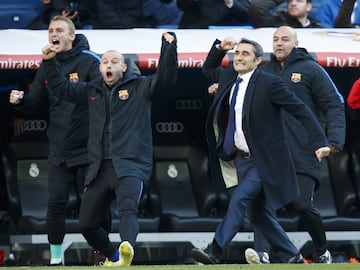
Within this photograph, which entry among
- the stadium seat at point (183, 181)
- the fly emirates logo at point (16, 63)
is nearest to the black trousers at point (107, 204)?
the fly emirates logo at point (16, 63)

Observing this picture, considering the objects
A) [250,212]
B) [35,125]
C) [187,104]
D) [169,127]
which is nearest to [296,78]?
[250,212]

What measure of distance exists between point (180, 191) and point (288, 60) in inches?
110

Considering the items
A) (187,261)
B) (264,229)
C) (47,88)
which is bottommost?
(187,261)

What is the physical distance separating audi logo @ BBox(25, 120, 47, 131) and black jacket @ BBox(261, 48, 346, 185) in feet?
9.80

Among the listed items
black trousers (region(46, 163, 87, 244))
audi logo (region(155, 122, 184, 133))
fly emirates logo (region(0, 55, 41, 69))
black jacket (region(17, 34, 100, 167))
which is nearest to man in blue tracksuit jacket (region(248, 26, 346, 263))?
black jacket (region(17, 34, 100, 167))

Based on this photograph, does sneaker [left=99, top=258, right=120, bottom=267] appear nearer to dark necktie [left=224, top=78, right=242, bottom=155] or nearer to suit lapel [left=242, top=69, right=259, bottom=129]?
dark necktie [left=224, top=78, right=242, bottom=155]

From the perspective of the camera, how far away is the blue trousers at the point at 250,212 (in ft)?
34.1

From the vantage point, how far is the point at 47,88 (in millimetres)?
11992

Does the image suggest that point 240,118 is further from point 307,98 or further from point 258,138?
point 307,98

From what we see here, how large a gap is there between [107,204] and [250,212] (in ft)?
3.86

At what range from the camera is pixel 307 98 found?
11.6 m

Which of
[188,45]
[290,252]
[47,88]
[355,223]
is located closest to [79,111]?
[47,88]

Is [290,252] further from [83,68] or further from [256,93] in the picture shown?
[83,68]

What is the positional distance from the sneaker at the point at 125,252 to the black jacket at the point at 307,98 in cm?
166
